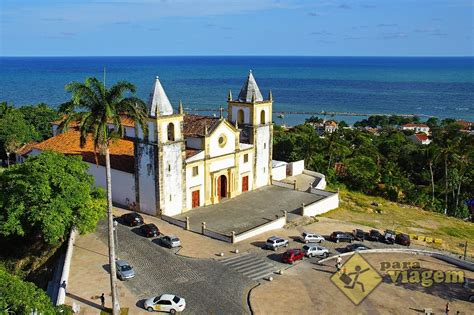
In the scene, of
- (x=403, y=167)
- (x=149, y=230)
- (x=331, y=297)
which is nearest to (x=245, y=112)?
(x=149, y=230)

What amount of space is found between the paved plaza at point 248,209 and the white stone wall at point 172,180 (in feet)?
3.96

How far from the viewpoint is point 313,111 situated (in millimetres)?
165500

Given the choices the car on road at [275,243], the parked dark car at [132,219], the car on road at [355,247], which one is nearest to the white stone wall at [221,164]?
the parked dark car at [132,219]

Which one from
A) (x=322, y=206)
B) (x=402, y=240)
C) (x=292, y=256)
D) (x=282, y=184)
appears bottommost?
(x=402, y=240)

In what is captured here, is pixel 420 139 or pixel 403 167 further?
pixel 420 139

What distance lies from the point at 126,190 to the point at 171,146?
6.60 metres

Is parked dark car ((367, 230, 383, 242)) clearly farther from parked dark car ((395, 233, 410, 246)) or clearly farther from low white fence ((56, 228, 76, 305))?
low white fence ((56, 228, 76, 305))

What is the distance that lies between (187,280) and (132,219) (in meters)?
10.6

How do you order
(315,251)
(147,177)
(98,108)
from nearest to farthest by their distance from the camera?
(98,108), (315,251), (147,177)

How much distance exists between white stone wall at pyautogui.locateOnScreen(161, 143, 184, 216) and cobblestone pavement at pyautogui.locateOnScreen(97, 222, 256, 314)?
5907mm

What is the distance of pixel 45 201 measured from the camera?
3222 cm

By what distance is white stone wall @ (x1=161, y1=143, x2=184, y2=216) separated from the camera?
41656mm

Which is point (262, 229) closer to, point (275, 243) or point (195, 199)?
point (275, 243)

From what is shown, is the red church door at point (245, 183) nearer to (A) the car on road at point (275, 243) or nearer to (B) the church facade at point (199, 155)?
(B) the church facade at point (199, 155)
